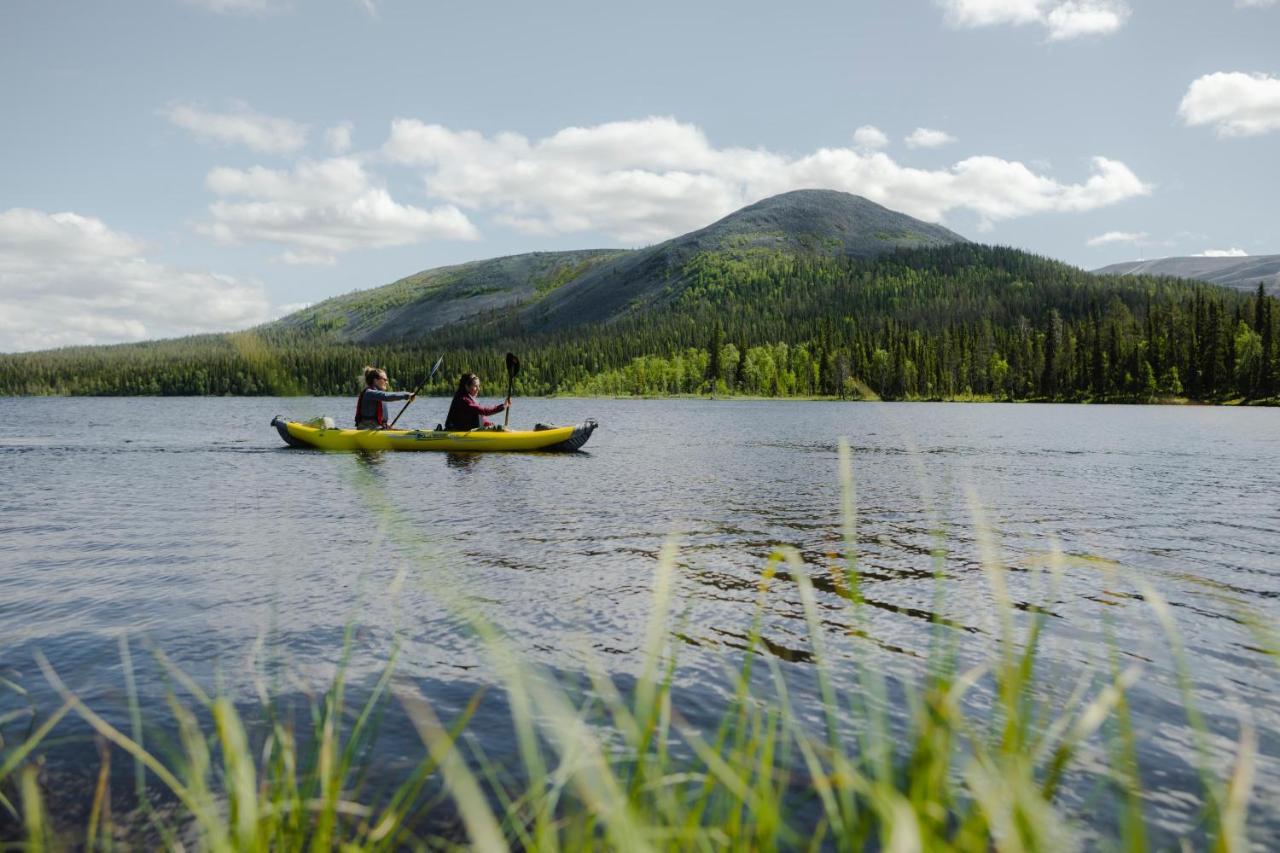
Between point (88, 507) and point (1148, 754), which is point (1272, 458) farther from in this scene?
point (88, 507)

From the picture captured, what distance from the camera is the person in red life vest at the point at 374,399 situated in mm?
27281

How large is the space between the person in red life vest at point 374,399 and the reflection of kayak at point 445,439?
0.47 m

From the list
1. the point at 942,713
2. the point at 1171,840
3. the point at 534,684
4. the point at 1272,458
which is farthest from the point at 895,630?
the point at 1272,458

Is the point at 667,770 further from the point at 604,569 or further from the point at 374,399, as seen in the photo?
the point at 374,399

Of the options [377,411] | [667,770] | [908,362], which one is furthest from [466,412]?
[908,362]

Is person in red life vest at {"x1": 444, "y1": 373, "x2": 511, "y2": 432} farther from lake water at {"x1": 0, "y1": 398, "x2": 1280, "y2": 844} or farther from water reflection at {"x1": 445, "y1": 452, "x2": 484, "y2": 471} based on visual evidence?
lake water at {"x1": 0, "y1": 398, "x2": 1280, "y2": 844}

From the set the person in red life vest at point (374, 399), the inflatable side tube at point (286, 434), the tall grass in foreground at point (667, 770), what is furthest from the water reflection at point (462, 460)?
the tall grass in foreground at point (667, 770)

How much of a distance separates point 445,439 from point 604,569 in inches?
683

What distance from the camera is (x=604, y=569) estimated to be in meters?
11.2

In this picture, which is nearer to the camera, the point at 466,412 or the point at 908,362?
the point at 466,412

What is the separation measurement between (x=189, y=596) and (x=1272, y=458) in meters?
33.0

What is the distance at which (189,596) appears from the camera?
9453 millimetres

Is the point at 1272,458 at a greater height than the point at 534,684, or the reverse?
the point at 534,684

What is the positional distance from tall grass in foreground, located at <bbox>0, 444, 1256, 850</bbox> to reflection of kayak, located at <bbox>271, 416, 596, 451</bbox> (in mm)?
19888
